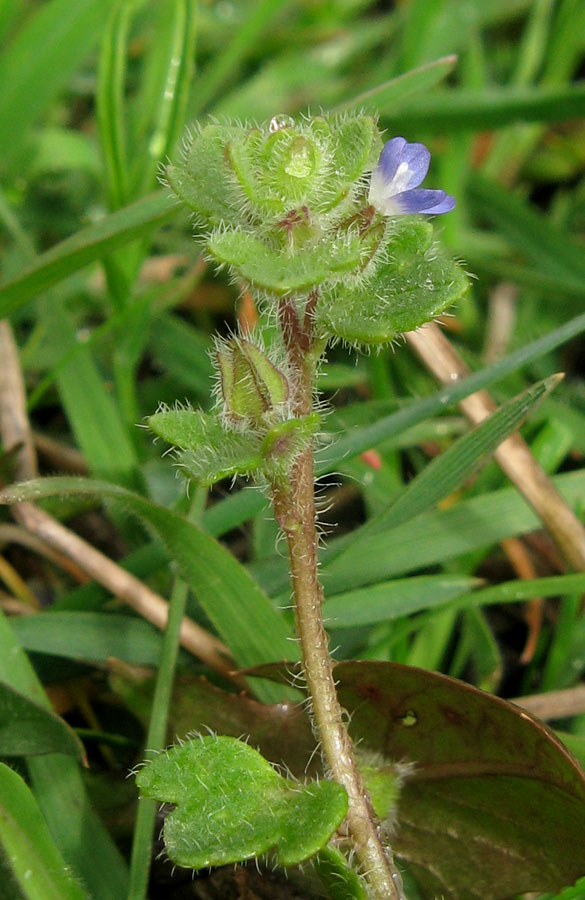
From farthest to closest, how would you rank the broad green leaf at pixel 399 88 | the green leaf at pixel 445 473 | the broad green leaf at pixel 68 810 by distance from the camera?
the broad green leaf at pixel 399 88 < the green leaf at pixel 445 473 < the broad green leaf at pixel 68 810

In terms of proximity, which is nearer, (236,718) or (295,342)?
(295,342)

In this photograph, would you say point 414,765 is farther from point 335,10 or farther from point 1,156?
point 335,10

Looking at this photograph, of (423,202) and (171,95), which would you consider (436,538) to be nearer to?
(423,202)

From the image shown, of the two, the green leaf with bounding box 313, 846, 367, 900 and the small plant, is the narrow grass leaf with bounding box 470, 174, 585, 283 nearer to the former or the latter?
the small plant

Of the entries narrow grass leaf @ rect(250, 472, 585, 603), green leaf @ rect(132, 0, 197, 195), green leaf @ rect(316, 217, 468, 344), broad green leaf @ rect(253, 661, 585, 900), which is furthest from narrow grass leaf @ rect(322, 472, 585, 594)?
green leaf @ rect(132, 0, 197, 195)

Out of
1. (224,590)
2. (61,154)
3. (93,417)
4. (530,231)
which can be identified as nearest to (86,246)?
(93,417)

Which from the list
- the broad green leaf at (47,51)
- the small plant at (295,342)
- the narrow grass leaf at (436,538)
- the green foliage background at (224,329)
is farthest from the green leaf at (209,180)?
the broad green leaf at (47,51)

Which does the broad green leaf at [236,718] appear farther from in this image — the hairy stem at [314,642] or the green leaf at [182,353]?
the green leaf at [182,353]
